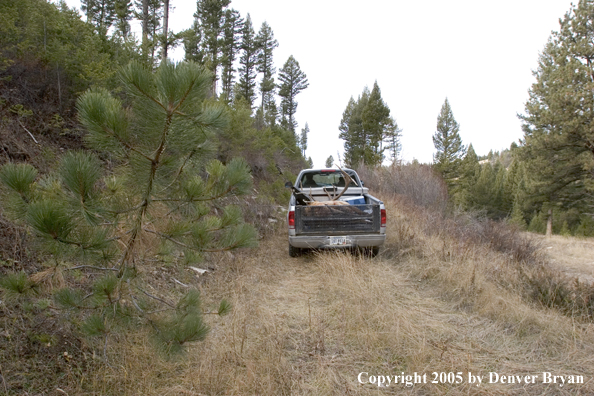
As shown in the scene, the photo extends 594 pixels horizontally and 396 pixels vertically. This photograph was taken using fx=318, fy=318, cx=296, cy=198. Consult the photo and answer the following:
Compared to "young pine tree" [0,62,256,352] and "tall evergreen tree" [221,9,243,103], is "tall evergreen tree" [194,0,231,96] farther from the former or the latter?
"young pine tree" [0,62,256,352]

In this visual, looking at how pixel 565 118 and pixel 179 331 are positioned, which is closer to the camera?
pixel 179 331

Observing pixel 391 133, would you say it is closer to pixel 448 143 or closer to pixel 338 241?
pixel 448 143

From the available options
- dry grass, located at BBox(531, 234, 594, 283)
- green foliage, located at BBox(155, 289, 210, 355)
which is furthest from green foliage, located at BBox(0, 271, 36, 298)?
dry grass, located at BBox(531, 234, 594, 283)

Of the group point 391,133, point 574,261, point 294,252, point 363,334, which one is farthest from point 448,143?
point 363,334

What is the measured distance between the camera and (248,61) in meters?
32.2

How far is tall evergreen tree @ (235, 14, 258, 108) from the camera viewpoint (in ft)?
103

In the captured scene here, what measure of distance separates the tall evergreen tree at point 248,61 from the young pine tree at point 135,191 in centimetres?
3037

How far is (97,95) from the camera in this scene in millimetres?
1849

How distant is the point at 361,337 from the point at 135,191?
2440 mm

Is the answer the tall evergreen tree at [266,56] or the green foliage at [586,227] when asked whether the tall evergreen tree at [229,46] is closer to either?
the tall evergreen tree at [266,56]

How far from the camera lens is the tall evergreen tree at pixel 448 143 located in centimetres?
4309

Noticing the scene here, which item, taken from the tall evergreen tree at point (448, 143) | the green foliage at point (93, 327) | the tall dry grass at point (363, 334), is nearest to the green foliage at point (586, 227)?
the tall evergreen tree at point (448, 143)

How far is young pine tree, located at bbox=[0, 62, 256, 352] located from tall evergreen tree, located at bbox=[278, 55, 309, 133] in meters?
39.1

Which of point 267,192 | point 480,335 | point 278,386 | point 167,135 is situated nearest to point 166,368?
point 278,386
